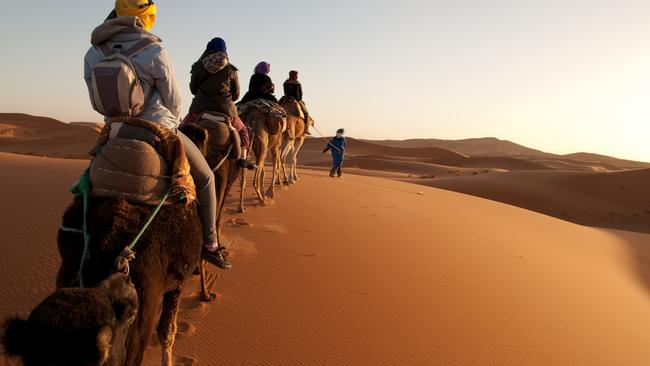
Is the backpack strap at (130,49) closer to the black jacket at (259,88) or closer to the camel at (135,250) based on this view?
the camel at (135,250)

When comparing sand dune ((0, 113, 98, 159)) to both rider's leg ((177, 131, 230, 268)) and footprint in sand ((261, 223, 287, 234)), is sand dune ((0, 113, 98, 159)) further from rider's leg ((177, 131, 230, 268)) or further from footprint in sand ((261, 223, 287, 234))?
rider's leg ((177, 131, 230, 268))

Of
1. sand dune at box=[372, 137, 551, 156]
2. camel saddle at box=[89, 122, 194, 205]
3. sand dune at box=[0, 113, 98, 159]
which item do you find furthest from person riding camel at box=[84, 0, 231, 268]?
sand dune at box=[372, 137, 551, 156]

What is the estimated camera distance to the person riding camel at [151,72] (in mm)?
2457

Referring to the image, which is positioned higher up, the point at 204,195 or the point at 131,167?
the point at 131,167

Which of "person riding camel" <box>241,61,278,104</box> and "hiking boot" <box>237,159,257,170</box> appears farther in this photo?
"person riding camel" <box>241,61,278,104</box>

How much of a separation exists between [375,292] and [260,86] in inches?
194

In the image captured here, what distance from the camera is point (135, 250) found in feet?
6.56

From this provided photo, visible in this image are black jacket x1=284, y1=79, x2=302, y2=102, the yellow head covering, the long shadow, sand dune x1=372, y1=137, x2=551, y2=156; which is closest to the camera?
the yellow head covering

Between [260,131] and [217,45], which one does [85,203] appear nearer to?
[217,45]

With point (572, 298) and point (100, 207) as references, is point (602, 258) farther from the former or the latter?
point (100, 207)

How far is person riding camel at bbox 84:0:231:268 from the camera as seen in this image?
246cm

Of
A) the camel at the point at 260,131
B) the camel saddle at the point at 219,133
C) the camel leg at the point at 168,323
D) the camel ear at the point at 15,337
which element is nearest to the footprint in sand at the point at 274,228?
the camel at the point at 260,131

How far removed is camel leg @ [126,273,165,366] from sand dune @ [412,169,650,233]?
20.1 m

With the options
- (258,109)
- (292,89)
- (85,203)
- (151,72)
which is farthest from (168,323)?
(292,89)
